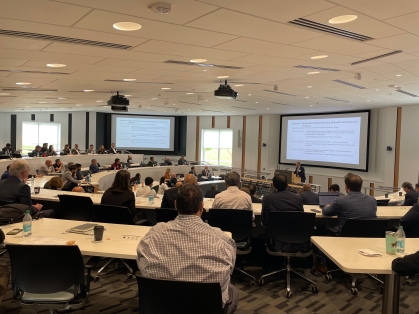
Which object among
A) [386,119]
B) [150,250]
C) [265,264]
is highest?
[386,119]

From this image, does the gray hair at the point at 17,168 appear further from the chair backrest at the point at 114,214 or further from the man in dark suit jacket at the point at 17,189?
the chair backrest at the point at 114,214

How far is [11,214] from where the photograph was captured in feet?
11.6

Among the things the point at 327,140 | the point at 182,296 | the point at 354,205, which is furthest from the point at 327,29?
the point at 327,140

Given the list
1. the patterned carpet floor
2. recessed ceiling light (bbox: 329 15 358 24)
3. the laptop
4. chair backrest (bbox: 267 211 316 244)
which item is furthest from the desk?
recessed ceiling light (bbox: 329 15 358 24)

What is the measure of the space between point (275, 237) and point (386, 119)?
11326 millimetres

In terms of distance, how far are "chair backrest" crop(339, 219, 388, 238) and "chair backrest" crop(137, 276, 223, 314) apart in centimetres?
248

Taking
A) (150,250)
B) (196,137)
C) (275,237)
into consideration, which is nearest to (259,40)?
(275,237)

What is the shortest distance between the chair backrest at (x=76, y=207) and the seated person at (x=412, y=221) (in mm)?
3960

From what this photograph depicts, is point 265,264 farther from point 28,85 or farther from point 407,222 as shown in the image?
point 28,85

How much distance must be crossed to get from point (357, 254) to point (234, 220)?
159cm

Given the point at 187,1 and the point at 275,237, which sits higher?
the point at 187,1

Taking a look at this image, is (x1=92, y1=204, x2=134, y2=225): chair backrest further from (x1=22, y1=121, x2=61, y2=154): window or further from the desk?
(x1=22, y1=121, x2=61, y2=154): window

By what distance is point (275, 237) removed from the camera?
4090 mm

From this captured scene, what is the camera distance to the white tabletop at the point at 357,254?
2.48 meters
